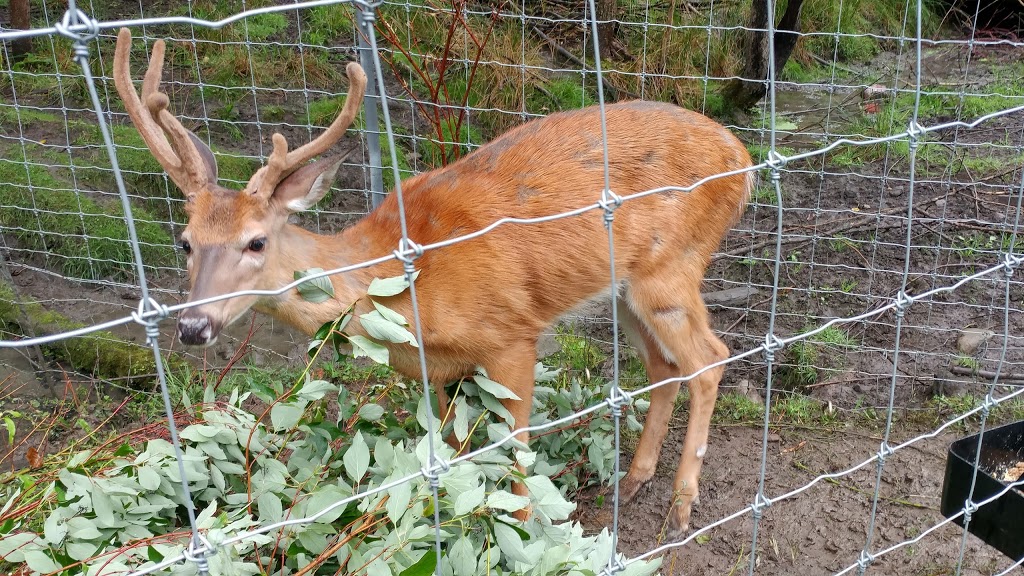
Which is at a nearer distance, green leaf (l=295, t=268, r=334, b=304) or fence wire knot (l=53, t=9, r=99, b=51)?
fence wire knot (l=53, t=9, r=99, b=51)

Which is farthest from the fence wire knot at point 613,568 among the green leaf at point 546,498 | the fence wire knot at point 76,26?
the fence wire knot at point 76,26

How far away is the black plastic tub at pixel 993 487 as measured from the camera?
9.86 feet

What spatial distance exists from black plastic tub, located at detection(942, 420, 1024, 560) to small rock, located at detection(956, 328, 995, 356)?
1318mm

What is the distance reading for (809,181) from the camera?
6180 millimetres

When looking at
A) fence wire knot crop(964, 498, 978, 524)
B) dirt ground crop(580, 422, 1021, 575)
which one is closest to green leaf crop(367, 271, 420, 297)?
dirt ground crop(580, 422, 1021, 575)

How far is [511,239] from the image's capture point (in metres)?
3.54

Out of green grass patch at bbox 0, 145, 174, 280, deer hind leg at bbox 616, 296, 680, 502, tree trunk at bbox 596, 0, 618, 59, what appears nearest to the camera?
deer hind leg at bbox 616, 296, 680, 502

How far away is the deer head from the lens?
2934mm

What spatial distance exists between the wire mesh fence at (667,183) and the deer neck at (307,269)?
1.10 meters

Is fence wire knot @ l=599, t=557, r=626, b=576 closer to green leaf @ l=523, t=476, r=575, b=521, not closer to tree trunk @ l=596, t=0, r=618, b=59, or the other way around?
green leaf @ l=523, t=476, r=575, b=521

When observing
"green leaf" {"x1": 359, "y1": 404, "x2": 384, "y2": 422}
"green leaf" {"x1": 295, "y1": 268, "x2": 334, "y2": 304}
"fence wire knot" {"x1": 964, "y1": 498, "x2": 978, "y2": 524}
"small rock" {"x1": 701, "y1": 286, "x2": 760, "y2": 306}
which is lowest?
"small rock" {"x1": 701, "y1": 286, "x2": 760, "y2": 306}

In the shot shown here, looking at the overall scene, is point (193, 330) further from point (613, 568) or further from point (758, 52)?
point (758, 52)

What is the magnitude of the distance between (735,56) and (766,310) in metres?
2.34

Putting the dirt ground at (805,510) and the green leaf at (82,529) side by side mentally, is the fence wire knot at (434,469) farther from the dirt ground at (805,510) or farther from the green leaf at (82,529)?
the dirt ground at (805,510)
